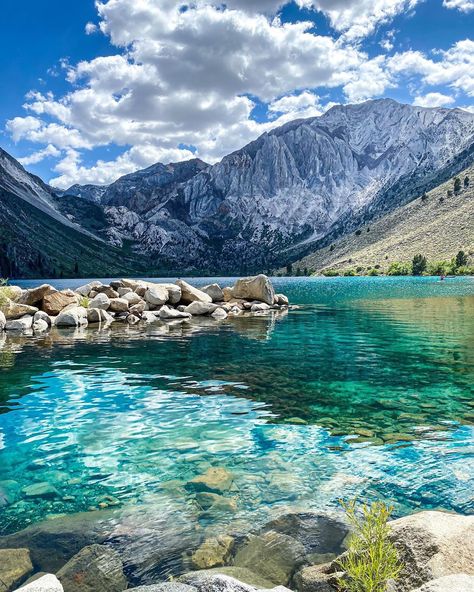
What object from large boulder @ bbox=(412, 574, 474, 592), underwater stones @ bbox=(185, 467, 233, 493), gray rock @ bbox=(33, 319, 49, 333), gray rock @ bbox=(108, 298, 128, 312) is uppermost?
gray rock @ bbox=(108, 298, 128, 312)

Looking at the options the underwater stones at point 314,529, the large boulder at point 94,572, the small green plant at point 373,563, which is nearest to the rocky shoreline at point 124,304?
the large boulder at point 94,572

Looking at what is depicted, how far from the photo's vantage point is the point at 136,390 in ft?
64.3

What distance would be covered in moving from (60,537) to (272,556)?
4.10 m

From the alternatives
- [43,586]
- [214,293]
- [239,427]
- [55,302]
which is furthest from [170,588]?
[214,293]

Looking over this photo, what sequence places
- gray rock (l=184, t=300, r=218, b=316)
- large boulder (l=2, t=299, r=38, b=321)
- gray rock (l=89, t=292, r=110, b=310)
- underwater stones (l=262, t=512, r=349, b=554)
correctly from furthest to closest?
gray rock (l=184, t=300, r=218, b=316), gray rock (l=89, t=292, r=110, b=310), large boulder (l=2, t=299, r=38, b=321), underwater stones (l=262, t=512, r=349, b=554)

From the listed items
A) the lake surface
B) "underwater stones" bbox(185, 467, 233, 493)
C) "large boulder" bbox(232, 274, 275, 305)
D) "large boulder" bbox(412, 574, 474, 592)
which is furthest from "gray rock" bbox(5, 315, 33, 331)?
"large boulder" bbox(412, 574, 474, 592)

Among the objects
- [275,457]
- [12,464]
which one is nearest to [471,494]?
[275,457]

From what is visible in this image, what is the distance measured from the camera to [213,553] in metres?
8.06

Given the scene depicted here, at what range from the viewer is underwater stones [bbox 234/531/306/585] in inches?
295

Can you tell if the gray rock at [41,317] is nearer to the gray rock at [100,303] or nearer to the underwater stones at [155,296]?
the gray rock at [100,303]

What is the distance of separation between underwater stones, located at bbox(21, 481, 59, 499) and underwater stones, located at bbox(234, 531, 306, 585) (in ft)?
16.5

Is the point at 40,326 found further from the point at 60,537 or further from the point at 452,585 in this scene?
the point at 452,585

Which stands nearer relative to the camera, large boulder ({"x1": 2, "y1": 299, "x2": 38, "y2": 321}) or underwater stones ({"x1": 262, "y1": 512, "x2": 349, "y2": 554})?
underwater stones ({"x1": 262, "y1": 512, "x2": 349, "y2": 554})

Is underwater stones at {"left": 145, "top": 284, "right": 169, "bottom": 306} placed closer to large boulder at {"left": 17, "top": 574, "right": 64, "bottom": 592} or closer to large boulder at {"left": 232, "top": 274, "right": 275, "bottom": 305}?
large boulder at {"left": 232, "top": 274, "right": 275, "bottom": 305}
